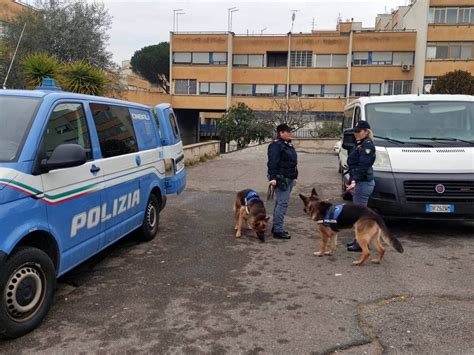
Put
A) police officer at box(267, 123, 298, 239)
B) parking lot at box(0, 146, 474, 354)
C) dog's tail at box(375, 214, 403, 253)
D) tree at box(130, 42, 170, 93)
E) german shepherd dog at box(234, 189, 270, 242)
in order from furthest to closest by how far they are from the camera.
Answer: tree at box(130, 42, 170, 93)
german shepherd dog at box(234, 189, 270, 242)
police officer at box(267, 123, 298, 239)
dog's tail at box(375, 214, 403, 253)
parking lot at box(0, 146, 474, 354)

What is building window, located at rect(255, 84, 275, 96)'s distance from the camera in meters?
47.8

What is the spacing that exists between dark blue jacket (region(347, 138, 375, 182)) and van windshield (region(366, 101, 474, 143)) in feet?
5.10

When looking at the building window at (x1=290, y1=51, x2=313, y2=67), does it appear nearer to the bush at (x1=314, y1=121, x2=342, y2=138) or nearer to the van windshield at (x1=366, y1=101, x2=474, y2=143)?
Answer: the bush at (x1=314, y1=121, x2=342, y2=138)

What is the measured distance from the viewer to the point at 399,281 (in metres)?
5.14

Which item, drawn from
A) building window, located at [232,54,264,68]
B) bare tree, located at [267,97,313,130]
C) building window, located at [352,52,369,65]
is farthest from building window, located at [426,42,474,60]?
building window, located at [232,54,264,68]

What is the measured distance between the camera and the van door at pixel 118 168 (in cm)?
493

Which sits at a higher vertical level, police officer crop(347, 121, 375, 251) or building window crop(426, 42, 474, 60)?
building window crop(426, 42, 474, 60)

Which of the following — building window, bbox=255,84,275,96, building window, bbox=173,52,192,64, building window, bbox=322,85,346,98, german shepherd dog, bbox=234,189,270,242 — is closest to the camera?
german shepherd dog, bbox=234,189,270,242

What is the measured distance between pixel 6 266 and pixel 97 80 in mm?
9943

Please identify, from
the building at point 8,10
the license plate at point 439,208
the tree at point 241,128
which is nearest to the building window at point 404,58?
the tree at point 241,128

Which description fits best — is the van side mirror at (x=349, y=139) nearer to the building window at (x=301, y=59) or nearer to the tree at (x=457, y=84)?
the tree at (x=457, y=84)

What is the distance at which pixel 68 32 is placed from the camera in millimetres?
23438

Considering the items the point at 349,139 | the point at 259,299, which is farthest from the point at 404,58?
the point at 259,299

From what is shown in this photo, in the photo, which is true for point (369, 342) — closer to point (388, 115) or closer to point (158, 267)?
point (158, 267)
